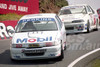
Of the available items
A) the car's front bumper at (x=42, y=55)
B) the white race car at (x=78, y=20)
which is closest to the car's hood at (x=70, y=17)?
the white race car at (x=78, y=20)

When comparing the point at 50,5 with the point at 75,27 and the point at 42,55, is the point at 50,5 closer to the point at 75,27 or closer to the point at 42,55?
the point at 75,27

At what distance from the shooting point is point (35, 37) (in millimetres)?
8953

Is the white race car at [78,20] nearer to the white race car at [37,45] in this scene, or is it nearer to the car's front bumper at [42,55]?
the white race car at [37,45]

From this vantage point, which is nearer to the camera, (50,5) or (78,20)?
(78,20)

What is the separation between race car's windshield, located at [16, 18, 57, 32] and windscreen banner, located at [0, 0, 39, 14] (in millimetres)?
13150

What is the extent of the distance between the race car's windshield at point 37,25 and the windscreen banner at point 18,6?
13.1 metres

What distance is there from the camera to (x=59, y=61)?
29.4 ft

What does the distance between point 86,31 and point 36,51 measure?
8.01m

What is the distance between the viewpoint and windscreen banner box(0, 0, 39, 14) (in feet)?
75.6

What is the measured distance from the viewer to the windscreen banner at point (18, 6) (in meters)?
23.0

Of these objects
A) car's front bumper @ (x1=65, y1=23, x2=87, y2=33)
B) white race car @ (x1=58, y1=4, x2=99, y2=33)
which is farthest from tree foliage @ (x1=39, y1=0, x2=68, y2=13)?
car's front bumper @ (x1=65, y1=23, x2=87, y2=33)

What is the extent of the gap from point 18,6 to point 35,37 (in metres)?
15.1

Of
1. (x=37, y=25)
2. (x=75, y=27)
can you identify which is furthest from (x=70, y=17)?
(x=37, y=25)

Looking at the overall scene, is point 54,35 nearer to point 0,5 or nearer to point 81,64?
point 81,64
